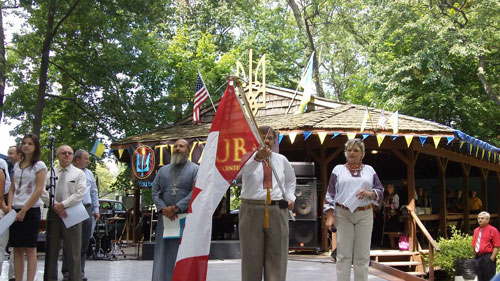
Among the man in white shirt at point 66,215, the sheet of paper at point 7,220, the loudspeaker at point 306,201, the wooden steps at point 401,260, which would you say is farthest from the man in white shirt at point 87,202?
the wooden steps at point 401,260

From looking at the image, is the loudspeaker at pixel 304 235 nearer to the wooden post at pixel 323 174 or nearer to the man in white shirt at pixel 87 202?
the wooden post at pixel 323 174

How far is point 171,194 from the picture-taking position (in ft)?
18.5

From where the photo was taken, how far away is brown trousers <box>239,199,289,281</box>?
466 cm

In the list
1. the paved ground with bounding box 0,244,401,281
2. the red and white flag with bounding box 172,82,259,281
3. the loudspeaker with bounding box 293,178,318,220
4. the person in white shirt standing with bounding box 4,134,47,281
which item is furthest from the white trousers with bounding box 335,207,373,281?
the loudspeaker with bounding box 293,178,318,220

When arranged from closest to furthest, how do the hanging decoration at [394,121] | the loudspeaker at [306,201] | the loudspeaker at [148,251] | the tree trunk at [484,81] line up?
the loudspeaker at [148,251], the hanging decoration at [394,121], the loudspeaker at [306,201], the tree trunk at [484,81]

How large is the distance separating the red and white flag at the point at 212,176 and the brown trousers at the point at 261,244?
605 millimetres

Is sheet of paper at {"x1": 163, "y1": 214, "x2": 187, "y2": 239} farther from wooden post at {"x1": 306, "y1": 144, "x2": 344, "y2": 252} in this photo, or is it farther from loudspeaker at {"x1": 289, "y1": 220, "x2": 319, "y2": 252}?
wooden post at {"x1": 306, "y1": 144, "x2": 344, "y2": 252}

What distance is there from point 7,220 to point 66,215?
80cm

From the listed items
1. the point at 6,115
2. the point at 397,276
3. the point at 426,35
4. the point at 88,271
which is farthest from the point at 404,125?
the point at 6,115

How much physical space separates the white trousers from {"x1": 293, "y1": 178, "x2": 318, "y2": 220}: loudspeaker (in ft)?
19.6

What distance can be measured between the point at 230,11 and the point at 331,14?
23.4 feet

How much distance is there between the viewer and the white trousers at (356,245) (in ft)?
17.8

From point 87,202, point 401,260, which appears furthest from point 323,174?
point 87,202

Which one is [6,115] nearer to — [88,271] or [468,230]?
[88,271]
